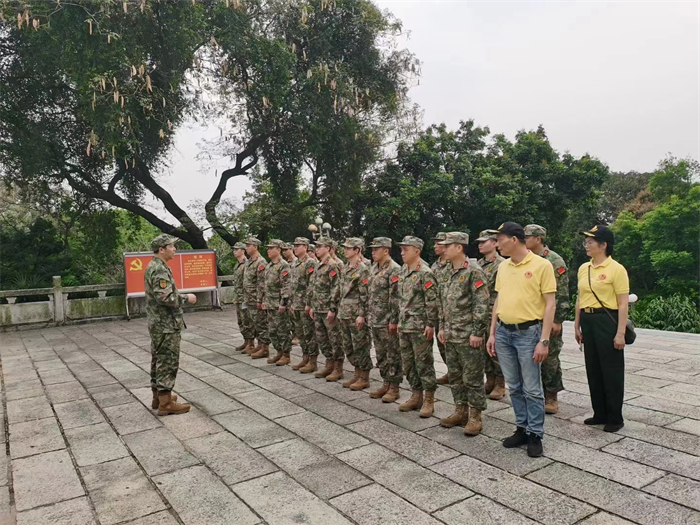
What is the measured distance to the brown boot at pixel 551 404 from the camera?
450 cm

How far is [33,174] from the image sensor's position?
13.2 metres

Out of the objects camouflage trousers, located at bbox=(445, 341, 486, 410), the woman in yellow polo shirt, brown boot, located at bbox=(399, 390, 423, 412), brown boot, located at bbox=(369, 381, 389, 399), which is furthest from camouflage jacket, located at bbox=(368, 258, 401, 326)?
the woman in yellow polo shirt

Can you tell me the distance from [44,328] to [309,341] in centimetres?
868

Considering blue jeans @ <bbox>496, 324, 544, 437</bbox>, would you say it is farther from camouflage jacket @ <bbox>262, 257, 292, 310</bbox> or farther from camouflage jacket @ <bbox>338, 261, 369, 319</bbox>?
camouflage jacket @ <bbox>262, 257, 292, 310</bbox>

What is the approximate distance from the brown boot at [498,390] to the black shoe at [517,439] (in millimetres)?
1250

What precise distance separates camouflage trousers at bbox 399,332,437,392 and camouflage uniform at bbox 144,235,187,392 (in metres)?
2.18

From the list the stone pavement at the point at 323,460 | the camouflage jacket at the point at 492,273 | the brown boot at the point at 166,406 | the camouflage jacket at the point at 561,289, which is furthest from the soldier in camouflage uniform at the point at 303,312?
the camouflage jacket at the point at 561,289

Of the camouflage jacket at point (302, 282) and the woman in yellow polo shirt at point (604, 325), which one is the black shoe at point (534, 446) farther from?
the camouflage jacket at point (302, 282)

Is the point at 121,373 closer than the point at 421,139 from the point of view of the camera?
Yes

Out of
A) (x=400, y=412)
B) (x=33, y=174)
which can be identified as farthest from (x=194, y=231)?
(x=400, y=412)

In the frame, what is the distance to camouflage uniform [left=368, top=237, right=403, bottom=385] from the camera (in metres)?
4.97

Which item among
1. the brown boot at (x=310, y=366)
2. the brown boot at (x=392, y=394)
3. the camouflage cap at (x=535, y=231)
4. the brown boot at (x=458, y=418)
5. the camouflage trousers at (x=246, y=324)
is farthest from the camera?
the camouflage trousers at (x=246, y=324)

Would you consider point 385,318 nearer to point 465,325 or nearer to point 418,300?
point 418,300

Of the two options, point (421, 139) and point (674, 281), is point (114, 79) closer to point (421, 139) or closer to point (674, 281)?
point (421, 139)
